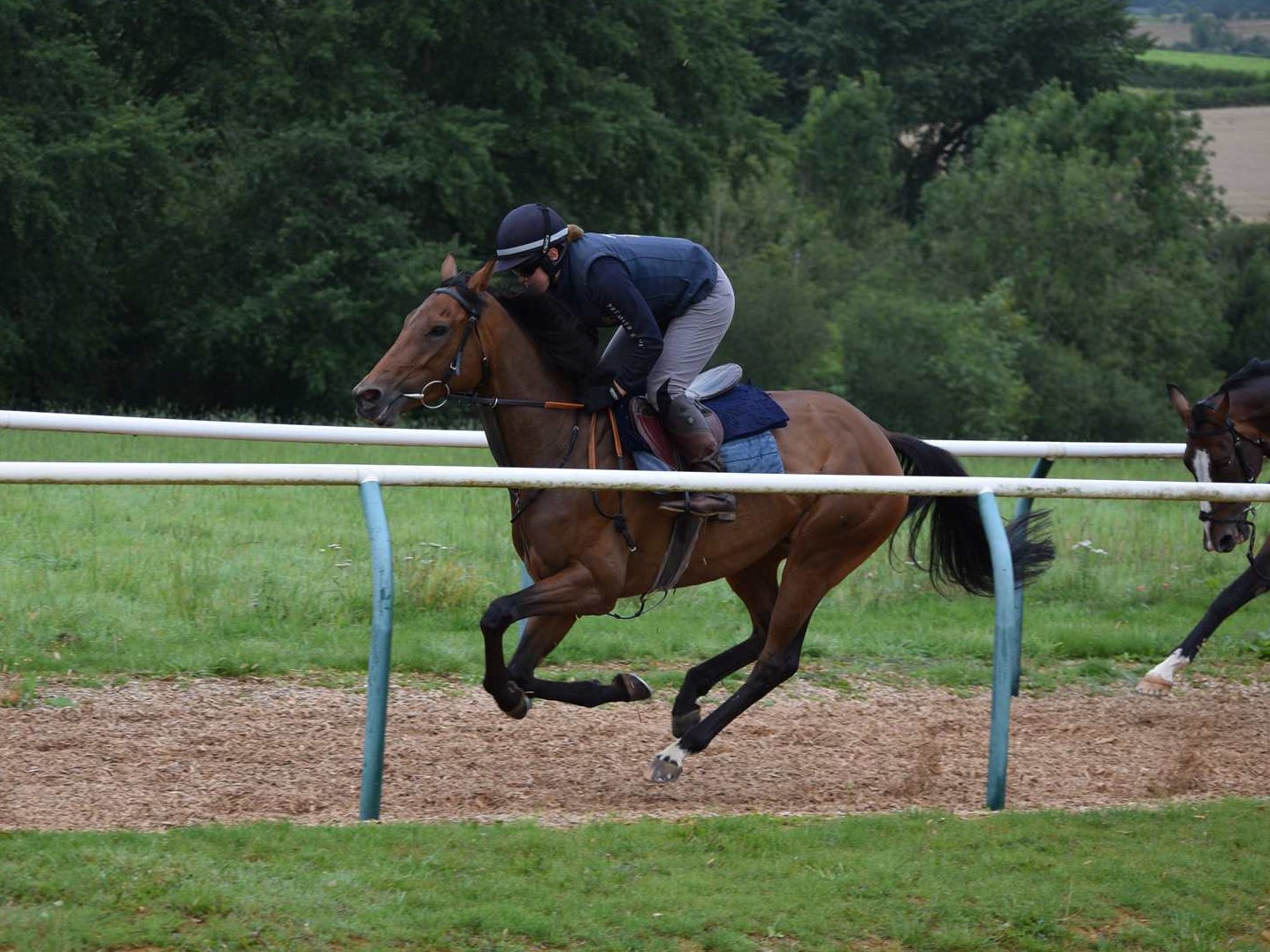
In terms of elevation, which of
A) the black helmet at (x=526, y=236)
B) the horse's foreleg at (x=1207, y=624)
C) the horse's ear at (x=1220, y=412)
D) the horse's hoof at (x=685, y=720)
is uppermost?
the black helmet at (x=526, y=236)

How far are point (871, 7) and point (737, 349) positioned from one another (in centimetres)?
2225

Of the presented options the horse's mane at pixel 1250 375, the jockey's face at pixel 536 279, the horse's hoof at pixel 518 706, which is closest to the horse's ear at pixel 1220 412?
the horse's mane at pixel 1250 375

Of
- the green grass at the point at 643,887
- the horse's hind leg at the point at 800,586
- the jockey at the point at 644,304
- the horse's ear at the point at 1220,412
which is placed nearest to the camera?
the green grass at the point at 643,887

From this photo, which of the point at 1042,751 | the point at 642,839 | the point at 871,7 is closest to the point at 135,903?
the point at 642,839

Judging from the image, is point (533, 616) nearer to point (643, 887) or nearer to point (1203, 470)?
point (643, 887)

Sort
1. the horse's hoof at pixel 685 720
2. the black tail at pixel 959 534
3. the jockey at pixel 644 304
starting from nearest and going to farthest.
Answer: the jockey at pixel 644 304 < the horse's hoof at pixel 685 720 < the black tail at pixel 959 534

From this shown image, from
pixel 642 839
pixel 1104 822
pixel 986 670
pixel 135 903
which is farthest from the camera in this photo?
pixel 986 670

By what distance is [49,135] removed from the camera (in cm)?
2353

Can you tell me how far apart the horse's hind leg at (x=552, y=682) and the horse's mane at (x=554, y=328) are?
3.01ft

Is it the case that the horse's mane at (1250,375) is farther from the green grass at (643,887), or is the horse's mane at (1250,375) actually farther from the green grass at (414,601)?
the green grass at (643,887)

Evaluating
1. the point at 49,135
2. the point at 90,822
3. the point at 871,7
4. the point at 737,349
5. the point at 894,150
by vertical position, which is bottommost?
the point at 90,822

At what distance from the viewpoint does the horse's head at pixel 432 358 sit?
516cm

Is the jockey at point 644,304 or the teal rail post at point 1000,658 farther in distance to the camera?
the jockey at point 644,304

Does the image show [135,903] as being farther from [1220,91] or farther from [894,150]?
[1220,91]
